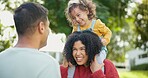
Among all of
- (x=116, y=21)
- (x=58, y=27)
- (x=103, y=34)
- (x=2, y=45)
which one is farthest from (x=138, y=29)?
(x=103, y=34)

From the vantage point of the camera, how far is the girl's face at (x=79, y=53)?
338 cm

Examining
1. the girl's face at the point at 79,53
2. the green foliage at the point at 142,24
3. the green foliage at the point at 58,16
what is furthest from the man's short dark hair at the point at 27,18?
the green foliage at the point at 142,24

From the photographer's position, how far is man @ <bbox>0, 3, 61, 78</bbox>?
7.32ft

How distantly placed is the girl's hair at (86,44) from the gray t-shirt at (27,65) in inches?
44.0

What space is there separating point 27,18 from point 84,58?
1128 millimetres

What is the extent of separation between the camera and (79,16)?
3939 millimetres

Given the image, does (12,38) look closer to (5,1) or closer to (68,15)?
(5,1)

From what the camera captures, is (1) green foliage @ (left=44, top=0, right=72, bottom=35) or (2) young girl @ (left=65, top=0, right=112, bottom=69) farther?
(1) green foliage @ (left=44, top=0, right=72, bottom=35)

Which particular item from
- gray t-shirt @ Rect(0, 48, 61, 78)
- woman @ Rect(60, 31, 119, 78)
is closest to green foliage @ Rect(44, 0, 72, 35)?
woman @ Rect(60, 31, 119, 78)

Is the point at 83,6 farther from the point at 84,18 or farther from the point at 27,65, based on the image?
the point at 27,65

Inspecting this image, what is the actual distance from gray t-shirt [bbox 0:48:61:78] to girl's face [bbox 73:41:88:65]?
1090 millimetres

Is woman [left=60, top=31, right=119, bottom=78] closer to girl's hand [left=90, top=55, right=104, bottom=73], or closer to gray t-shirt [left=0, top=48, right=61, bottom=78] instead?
girl's hand [left=90, top=55, right=104, bottom=73]

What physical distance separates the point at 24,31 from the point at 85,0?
1864 mm

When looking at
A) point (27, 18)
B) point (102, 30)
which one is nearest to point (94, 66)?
point (102, 30)
